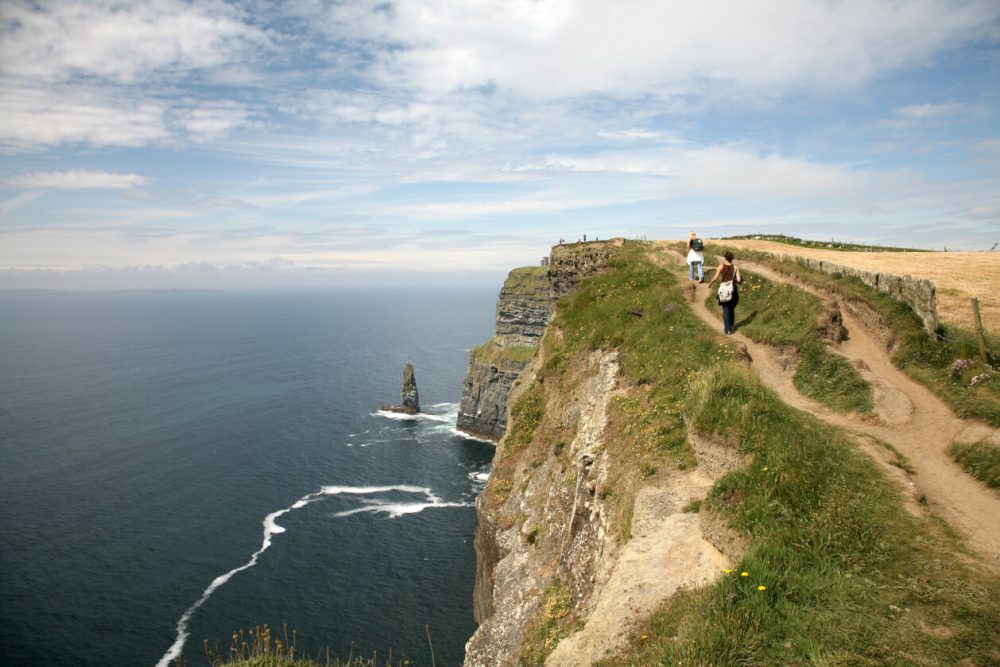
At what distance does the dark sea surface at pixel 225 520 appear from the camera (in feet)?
140

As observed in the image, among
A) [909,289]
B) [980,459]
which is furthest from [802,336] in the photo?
[980,459]

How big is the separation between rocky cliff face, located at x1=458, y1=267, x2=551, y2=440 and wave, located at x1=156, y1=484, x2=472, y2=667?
2485cm

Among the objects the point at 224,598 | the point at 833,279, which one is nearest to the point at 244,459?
the point at 224,598

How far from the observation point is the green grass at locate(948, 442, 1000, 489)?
12.9 meters

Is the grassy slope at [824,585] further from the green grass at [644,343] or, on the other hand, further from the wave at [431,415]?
the wave at [431,415]

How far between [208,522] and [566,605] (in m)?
56.7

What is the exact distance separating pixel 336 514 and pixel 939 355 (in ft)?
196

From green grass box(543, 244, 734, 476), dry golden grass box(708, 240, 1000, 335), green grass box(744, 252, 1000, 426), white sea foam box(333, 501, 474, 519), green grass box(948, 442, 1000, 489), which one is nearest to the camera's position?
green grass box(948, 442, 1000, 489)

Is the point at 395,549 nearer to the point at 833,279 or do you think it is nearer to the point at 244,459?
the point at 244,459

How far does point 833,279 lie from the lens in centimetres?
2598

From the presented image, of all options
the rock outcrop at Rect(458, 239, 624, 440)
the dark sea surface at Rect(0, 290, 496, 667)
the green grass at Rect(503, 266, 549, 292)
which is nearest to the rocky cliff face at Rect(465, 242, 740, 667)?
the dark sea surface at Rect(0, 290, 496, 667)

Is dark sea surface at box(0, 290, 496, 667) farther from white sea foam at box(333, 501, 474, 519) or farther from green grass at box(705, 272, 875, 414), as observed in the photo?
green grass at box(705, 272, 875, 414)

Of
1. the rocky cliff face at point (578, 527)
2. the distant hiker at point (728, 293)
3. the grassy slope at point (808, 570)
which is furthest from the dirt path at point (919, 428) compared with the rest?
the rocky cliff face at point (578, 527)

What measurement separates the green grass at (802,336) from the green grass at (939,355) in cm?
204
